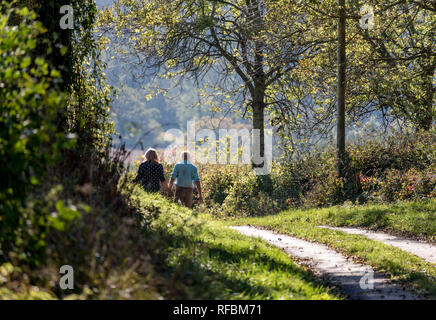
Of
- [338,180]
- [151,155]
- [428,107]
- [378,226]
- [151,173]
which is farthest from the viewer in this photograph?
[428,107]

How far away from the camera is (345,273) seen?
8609mm

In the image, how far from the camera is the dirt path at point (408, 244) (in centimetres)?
1041

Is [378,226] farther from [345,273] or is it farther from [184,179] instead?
[345,273]

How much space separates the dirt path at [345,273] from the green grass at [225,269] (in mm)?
476

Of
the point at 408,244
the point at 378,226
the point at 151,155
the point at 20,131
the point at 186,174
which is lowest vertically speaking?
the point at 408,244

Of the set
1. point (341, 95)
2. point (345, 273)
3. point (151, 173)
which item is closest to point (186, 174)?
point (151, 173)

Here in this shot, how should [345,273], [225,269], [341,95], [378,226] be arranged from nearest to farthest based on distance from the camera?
[225,269] < [345,273] < [378,226] < [341,95]

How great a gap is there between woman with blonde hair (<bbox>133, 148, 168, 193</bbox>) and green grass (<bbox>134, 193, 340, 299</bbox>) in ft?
11.2

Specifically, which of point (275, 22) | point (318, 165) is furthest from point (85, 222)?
point (318, 165)

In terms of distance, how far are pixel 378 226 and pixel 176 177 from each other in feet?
18.2

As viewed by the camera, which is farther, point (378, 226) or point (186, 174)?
point (378, 226)
